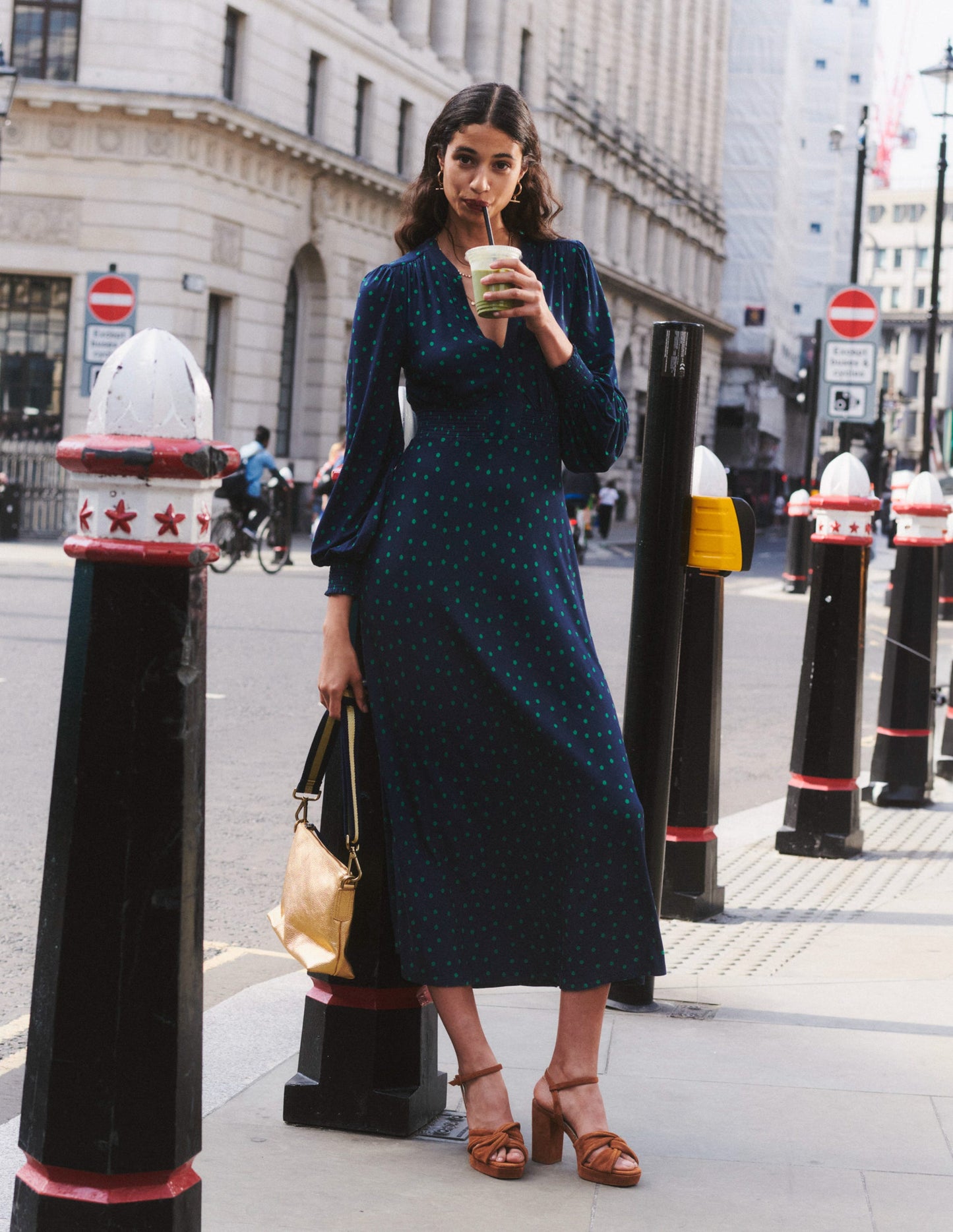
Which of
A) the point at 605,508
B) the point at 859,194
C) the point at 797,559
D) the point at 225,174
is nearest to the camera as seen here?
the point at 797,559

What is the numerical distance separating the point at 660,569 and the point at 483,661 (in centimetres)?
104

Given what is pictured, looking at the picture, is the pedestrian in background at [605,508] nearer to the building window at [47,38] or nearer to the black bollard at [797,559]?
the black bollard at [797,559]

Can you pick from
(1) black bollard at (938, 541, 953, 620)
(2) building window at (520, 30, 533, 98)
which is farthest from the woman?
(2) building window at (520, 30, 533, 98)

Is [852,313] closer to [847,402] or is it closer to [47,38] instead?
[847,402]

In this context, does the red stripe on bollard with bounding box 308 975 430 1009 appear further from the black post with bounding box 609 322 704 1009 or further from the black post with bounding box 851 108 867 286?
the black post with bounding box 851 108 867 286

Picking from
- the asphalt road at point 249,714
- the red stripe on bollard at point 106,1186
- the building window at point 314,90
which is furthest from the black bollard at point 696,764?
the building window at point 314,90

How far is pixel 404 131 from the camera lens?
116ft

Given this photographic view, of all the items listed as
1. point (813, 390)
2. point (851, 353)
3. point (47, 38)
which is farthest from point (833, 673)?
point (813, 390)

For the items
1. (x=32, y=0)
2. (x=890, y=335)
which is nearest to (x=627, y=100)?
(x=32, y=0)

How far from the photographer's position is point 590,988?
3023mm

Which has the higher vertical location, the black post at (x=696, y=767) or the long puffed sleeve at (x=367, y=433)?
the long puffed sleeve at (x=367, y=433)

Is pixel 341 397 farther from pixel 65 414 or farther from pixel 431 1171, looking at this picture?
pixel 431 1171

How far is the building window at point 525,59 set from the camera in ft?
140

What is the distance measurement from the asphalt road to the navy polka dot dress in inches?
57.7
